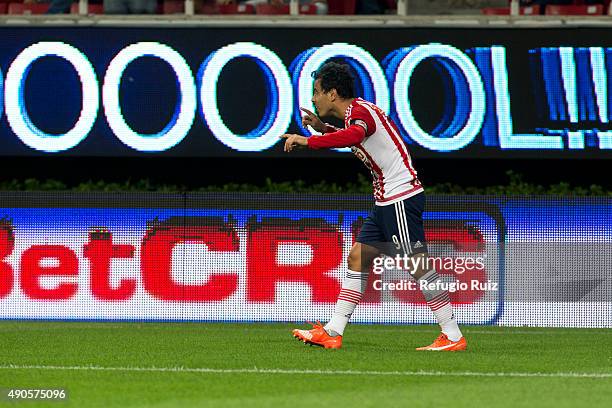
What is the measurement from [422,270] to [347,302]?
0.62 m

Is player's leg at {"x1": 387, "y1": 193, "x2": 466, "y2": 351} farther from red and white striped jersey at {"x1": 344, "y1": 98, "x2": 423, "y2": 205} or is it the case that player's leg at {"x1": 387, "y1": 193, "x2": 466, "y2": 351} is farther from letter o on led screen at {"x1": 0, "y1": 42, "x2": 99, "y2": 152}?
letter o on led screen at {"x1": 0, "y1": 42, "x2": 99, "y2": 152}

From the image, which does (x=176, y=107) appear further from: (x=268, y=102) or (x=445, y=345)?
(x=445, y=345)

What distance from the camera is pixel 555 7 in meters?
15.5

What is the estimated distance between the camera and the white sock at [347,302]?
9172mm

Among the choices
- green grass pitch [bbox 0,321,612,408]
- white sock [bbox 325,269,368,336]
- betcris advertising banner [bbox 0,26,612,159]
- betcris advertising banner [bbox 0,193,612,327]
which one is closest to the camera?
green grass pitch [bbox 0,321,612,408]

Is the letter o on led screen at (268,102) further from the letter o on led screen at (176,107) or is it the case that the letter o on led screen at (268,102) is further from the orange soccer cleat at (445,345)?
the orange soccer cleat at (445,345)

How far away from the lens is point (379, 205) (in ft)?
30.2

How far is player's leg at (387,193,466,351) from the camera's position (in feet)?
29.5

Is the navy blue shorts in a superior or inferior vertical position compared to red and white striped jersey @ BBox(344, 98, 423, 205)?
inferior

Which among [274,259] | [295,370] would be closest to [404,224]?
[295,370]

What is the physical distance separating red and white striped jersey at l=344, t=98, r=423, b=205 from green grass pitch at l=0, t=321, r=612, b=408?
1.17 m

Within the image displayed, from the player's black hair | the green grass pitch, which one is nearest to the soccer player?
the player's black hair

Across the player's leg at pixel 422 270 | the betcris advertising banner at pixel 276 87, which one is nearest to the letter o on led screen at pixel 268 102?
the betcris advertising banner at pixel 276 87

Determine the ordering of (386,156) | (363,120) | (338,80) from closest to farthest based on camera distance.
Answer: (363,120), (386,156), (338,80)
